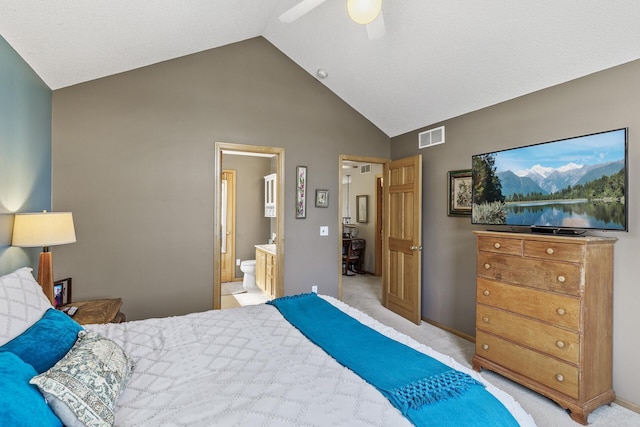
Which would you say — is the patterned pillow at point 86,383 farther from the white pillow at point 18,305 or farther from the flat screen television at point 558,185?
the flat screen television at point 558,185

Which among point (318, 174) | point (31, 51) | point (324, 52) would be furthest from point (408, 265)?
point (31, 51)

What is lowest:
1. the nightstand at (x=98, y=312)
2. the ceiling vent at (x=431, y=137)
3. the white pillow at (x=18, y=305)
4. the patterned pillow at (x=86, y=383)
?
the nightstand at (x=98, y=312)

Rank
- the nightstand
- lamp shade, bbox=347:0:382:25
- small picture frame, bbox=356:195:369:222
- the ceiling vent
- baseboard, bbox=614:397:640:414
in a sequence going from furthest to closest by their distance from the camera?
small picture frame, bbox=356:195:369:222
the ceiling vent
the nightstand
baseboard, bbox=614:397:640:414
lamp shade, bbox=347:0:382:25

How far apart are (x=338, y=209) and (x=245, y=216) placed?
2.56m

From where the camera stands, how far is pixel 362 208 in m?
7.37

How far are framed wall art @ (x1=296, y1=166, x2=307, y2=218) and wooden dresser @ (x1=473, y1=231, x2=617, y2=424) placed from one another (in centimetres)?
212

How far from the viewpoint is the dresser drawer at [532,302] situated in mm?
2176

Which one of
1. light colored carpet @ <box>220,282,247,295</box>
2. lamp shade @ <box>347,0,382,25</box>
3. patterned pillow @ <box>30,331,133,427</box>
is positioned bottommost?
light colored carpet @ <box>220,282,247,295</box>

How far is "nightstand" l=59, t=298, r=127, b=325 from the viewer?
7.74 ft

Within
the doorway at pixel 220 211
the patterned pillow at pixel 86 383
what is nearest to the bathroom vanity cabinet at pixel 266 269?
the doorway at pixel 220 211

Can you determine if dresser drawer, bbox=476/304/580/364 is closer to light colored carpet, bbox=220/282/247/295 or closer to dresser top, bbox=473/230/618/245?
dresser top, bbox=473/230/618/245

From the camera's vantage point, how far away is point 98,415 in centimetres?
105

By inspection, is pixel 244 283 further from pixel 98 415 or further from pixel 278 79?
pixel 98 415

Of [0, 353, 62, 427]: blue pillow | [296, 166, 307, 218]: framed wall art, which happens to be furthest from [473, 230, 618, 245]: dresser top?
[0, 353, 62, 427]: blue pillow
